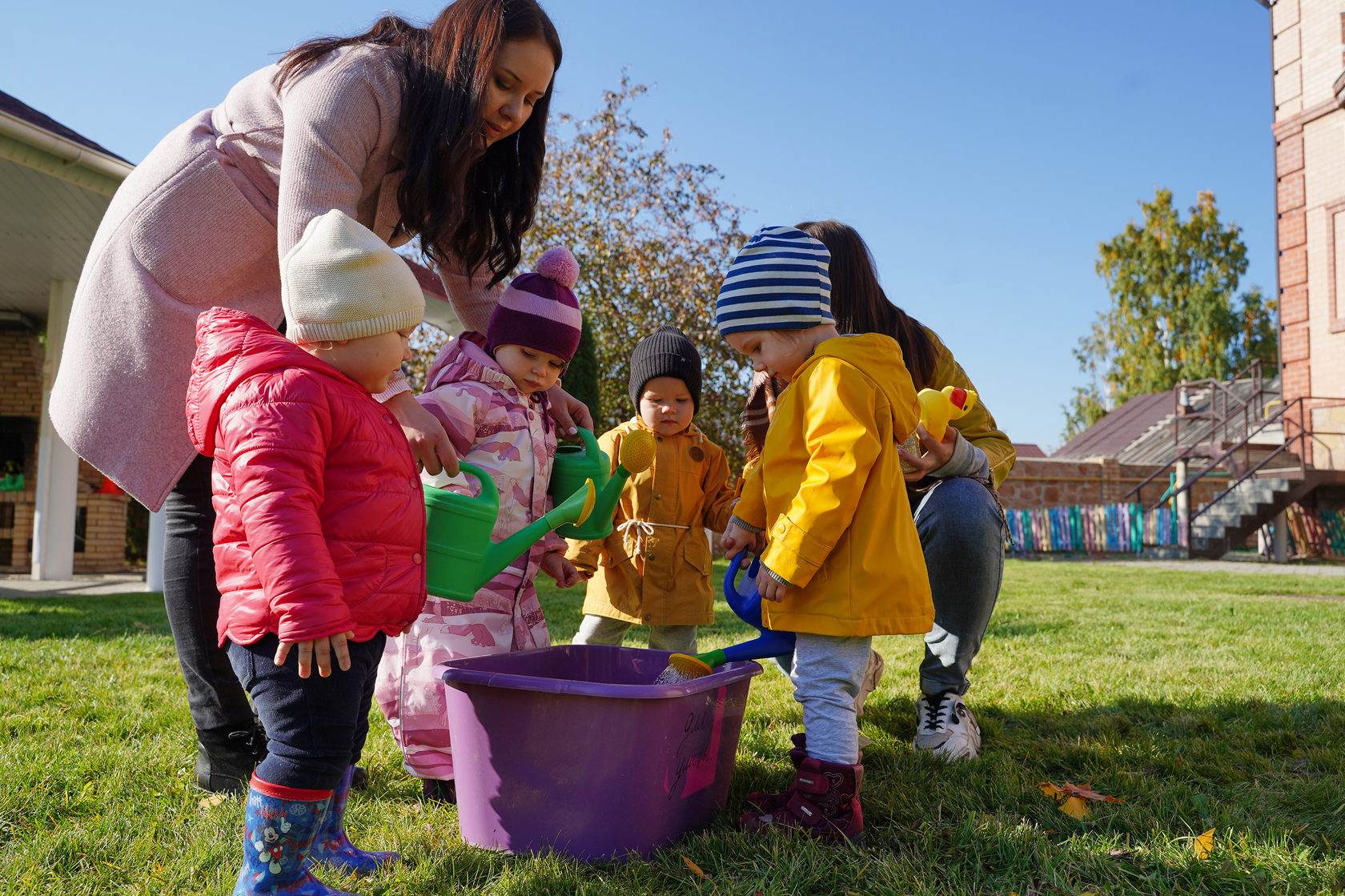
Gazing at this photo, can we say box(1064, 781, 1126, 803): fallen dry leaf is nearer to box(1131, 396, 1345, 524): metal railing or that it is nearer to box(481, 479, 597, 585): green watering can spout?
box(481, 479, 597, 585): green watering can spout

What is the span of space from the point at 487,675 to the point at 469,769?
0.73ft

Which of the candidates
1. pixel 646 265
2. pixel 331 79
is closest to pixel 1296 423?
pixel 646 265

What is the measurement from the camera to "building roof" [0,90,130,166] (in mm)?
5105

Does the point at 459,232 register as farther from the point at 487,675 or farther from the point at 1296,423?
the point at 1296,423

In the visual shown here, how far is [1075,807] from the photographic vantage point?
1847 mm

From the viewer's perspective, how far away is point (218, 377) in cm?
143

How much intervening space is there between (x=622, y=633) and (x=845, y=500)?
1.45m

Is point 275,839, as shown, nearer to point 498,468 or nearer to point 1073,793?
point 498,468

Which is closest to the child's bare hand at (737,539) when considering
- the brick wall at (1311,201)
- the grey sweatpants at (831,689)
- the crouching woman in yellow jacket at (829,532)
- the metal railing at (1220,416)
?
the crouching woman in yellow jacket at (829,532)

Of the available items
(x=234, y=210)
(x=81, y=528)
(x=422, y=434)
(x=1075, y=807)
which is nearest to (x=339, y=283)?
(x=422, y=434)

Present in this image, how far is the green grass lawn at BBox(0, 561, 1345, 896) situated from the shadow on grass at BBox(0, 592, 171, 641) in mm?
693

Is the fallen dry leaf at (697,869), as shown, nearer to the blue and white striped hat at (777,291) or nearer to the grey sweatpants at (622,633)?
the blue and white striped hat at (777,291)

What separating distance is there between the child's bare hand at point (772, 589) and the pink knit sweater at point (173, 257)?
103 centimetres

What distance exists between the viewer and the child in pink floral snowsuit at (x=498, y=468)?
200 cm
